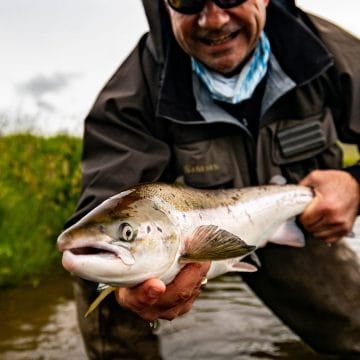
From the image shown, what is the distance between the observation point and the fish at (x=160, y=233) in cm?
202

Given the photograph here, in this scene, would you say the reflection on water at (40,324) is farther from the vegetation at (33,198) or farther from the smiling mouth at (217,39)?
the smiling mouth at (217,39)

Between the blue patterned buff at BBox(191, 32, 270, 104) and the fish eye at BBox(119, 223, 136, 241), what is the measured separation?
1.43 m

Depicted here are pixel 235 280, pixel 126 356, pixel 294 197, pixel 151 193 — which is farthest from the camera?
pixel 235 280

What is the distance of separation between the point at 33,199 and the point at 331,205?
2892 millimetres

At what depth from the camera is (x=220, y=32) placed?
130 inches

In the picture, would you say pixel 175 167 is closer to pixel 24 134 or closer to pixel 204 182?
pixel 204 182


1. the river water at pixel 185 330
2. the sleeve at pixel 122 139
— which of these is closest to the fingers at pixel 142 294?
the sleeve at pixel 122 139

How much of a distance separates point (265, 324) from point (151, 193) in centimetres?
207

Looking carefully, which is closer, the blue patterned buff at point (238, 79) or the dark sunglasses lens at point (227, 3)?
the dark sunglasses lens at point (227, 3)

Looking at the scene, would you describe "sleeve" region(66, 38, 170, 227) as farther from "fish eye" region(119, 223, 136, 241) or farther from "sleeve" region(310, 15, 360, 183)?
"fish eye" region(119, 223, 136, 241)

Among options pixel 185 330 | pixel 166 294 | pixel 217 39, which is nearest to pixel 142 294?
pixel 166 294

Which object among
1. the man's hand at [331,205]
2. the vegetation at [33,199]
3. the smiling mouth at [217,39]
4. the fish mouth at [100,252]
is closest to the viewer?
the fish mouth at [100,252]

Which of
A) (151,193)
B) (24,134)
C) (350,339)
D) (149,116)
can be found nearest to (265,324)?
(350,339)

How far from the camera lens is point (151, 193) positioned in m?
2.36
